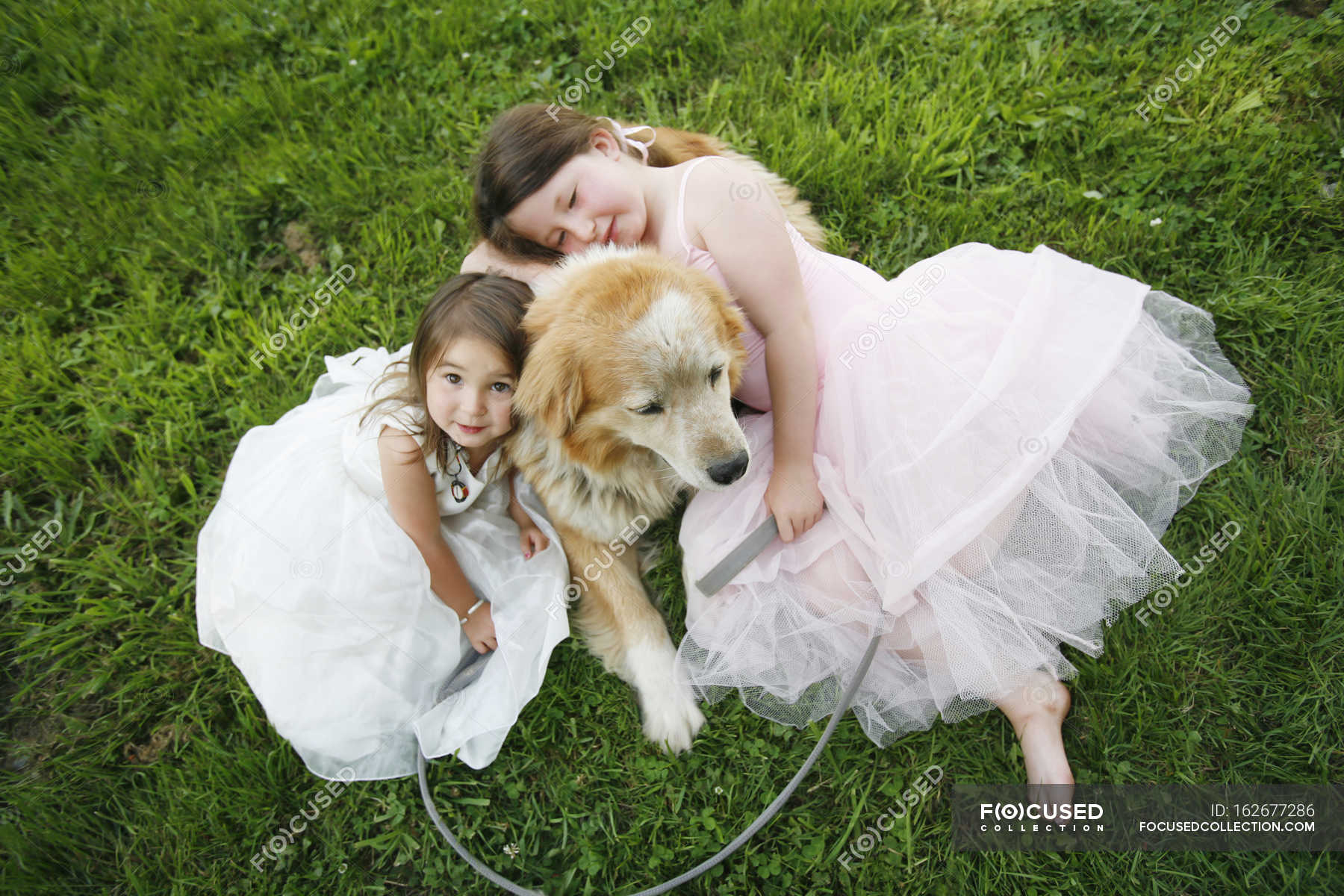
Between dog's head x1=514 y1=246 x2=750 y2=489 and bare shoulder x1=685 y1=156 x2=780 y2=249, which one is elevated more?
bare shoulder x1=685 y1=156 x2=780 y2=249

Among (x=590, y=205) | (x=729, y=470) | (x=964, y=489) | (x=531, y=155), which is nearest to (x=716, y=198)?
(x=590, y=205)

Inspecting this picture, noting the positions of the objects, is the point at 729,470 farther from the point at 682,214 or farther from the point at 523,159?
the point at 523,159

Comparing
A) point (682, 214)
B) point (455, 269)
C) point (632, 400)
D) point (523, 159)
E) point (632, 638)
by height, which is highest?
point (523, 159)

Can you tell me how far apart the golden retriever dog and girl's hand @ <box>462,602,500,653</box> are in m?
0.31

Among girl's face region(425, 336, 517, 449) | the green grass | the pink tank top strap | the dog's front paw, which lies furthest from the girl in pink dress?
girl's face region(425, 336, 517, 449)

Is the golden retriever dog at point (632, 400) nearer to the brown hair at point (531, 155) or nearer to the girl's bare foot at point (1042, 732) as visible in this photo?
the brown hair at point (531, 155)

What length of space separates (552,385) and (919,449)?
1.18 meters

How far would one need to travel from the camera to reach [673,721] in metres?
2.65

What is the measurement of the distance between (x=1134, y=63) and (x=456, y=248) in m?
3.44

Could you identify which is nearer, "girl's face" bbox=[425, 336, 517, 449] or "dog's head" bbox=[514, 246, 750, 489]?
"dog's head" bbox=[514, 246, 750, 489]

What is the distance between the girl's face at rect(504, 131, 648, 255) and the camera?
2633mm

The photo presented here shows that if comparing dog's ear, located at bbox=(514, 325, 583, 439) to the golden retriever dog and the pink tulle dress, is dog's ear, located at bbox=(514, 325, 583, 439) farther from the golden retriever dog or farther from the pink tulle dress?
the pink tulle dress

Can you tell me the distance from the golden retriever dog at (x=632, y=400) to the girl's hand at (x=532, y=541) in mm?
245

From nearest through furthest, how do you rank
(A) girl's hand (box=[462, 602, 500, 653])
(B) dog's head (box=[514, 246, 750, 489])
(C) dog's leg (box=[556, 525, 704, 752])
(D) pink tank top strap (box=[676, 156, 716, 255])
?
1. (B) dog's head (box=[514, 246, 750, 489])
2. (D) pink tank top strap (box=[676, 156, 716, 255])
3. (C) dog's leg (box=[556, 525, 704, 752])
4. (A) girl's hand (box=[462, 602, 500, 653])
